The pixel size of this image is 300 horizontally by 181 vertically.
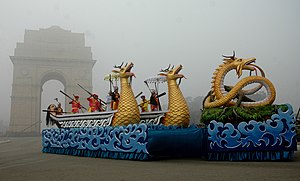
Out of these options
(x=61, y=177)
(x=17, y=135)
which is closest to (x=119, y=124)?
(x=61, y=177)

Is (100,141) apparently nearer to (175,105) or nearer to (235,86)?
(175,105)

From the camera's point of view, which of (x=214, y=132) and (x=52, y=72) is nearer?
(x=214, y=132)

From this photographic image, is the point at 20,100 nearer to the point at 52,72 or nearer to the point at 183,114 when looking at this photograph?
the point at 52,72

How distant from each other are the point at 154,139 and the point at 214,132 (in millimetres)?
1338

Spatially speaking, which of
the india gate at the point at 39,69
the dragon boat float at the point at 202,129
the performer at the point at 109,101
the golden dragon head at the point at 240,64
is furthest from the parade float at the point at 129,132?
the india gate at the point at 39,69

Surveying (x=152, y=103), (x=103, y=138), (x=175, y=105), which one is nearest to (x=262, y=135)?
(x=175, y=105)

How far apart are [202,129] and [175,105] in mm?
1175

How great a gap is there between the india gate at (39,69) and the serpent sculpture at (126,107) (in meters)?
22.0

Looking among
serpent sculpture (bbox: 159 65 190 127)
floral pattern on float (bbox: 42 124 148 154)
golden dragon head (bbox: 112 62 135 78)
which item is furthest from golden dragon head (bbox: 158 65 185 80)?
floral pattern on float (bbox: 42 124 148 154)

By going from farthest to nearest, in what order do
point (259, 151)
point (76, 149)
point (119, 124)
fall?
point (76, 149) < point (119, 124) < point (259, 151)

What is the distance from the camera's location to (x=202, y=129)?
269 inches

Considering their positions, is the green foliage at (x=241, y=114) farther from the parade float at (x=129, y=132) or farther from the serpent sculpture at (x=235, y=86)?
the parade float at (x=129, y=132)

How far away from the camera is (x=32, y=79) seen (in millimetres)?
28734

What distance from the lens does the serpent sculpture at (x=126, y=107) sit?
7504 mm
